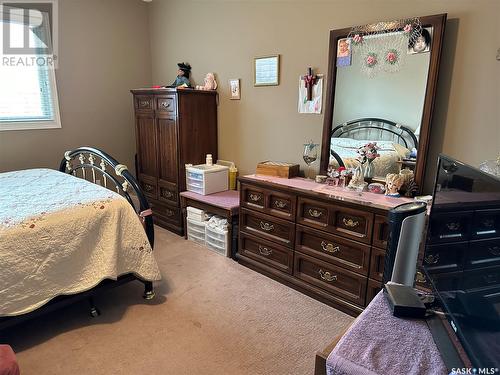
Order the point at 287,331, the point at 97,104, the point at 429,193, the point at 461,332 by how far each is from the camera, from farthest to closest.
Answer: the point at 97,104 < the point at 429,193 < the point at 287,331 < the point at 461,332

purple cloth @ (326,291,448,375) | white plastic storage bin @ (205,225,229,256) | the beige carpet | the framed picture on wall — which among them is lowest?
the beige carpet

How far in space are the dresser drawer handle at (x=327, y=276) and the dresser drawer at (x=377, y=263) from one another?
300 mm

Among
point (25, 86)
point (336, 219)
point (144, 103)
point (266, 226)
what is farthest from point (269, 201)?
point (25, 86)

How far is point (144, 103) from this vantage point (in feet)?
12.2

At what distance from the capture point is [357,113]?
2.52 meters

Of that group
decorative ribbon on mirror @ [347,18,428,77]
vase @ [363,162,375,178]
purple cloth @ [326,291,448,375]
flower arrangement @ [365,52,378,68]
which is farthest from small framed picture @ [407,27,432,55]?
purple cloth @ [326,291,448,375]

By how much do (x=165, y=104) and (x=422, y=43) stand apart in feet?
7.85

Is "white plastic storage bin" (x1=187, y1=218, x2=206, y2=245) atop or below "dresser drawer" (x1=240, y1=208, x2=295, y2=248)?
below

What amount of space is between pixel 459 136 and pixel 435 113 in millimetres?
211

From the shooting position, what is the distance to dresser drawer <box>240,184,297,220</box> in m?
2.53

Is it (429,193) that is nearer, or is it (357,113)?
(429,193)

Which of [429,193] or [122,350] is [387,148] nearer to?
[429,193]

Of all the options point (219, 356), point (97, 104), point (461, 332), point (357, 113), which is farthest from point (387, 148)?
point (97, 104)

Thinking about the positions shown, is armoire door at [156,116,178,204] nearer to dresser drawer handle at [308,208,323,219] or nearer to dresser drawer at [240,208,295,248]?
dresser drawer at [240,208,295,248]
